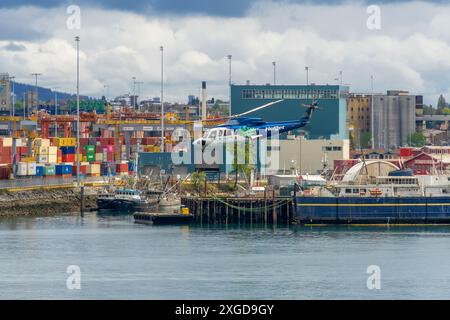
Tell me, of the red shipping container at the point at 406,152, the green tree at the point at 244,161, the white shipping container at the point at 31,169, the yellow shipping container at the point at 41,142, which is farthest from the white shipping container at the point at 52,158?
the red shipping container at the point at 406,152

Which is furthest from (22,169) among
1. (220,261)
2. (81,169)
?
(220,261)

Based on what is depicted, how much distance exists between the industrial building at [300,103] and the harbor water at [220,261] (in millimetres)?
Result: 41503

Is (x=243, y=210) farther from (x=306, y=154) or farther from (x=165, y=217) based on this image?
(x=306, y=154)

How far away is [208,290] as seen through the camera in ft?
127

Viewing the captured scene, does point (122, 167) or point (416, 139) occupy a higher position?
point (416, 139)

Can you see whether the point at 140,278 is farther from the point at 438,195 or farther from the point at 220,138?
the point at 220,138

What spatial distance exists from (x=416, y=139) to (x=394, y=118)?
9.96 meters

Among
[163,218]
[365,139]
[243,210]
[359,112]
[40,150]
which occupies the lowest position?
[163,218]

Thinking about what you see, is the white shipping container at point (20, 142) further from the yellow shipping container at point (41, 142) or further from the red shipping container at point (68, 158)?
the red shipping container at point (68, 158)

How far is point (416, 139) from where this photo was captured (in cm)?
15375

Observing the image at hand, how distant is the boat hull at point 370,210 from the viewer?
2643 inches

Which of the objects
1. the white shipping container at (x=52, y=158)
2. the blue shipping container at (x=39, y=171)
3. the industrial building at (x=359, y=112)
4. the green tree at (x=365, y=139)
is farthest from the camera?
the industrial building at (x=359, y=112)

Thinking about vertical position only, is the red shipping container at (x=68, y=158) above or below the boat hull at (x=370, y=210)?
above

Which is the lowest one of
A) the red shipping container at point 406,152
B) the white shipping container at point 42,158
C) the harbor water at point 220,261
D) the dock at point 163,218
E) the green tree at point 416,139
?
the harbor water at point 220,261
